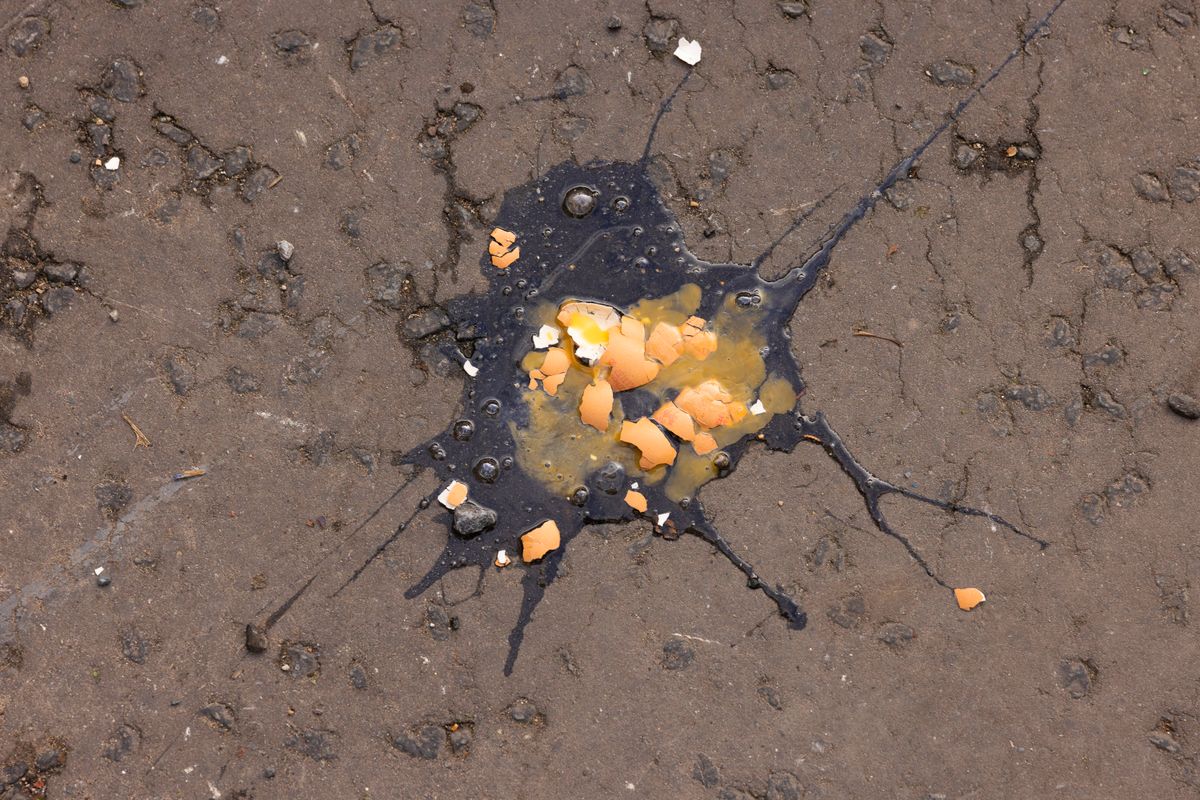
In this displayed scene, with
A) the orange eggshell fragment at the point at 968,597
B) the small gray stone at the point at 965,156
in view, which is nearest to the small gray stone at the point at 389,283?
the small gray stone at the point at 965,156

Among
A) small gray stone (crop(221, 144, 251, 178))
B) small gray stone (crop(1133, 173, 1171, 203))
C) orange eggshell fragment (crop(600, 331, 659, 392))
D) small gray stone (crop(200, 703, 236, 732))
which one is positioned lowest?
small gray stone (crop(200, 703, 236, 732))

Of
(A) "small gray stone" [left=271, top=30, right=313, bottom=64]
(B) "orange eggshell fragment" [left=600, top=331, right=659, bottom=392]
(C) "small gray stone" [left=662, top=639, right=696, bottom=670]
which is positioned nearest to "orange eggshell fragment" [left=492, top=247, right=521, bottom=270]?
(B) "orange eggshell fragment" [left=600, top=331, right=659, bottom=392]

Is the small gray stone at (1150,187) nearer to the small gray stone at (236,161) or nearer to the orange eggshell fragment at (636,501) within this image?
the orange eggshell fragment at (636,501)

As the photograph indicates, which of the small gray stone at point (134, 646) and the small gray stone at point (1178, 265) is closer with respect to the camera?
the small gray stone at point (134, 646)

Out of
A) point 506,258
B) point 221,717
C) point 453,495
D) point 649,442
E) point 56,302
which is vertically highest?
point 506,258

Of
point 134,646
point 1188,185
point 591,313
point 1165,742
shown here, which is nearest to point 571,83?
point 591,313

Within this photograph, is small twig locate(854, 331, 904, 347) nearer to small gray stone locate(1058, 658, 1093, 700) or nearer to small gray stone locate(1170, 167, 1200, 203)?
small gray stone locate(1170, 167, 1200, 203)

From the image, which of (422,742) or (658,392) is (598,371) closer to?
(658,392)
